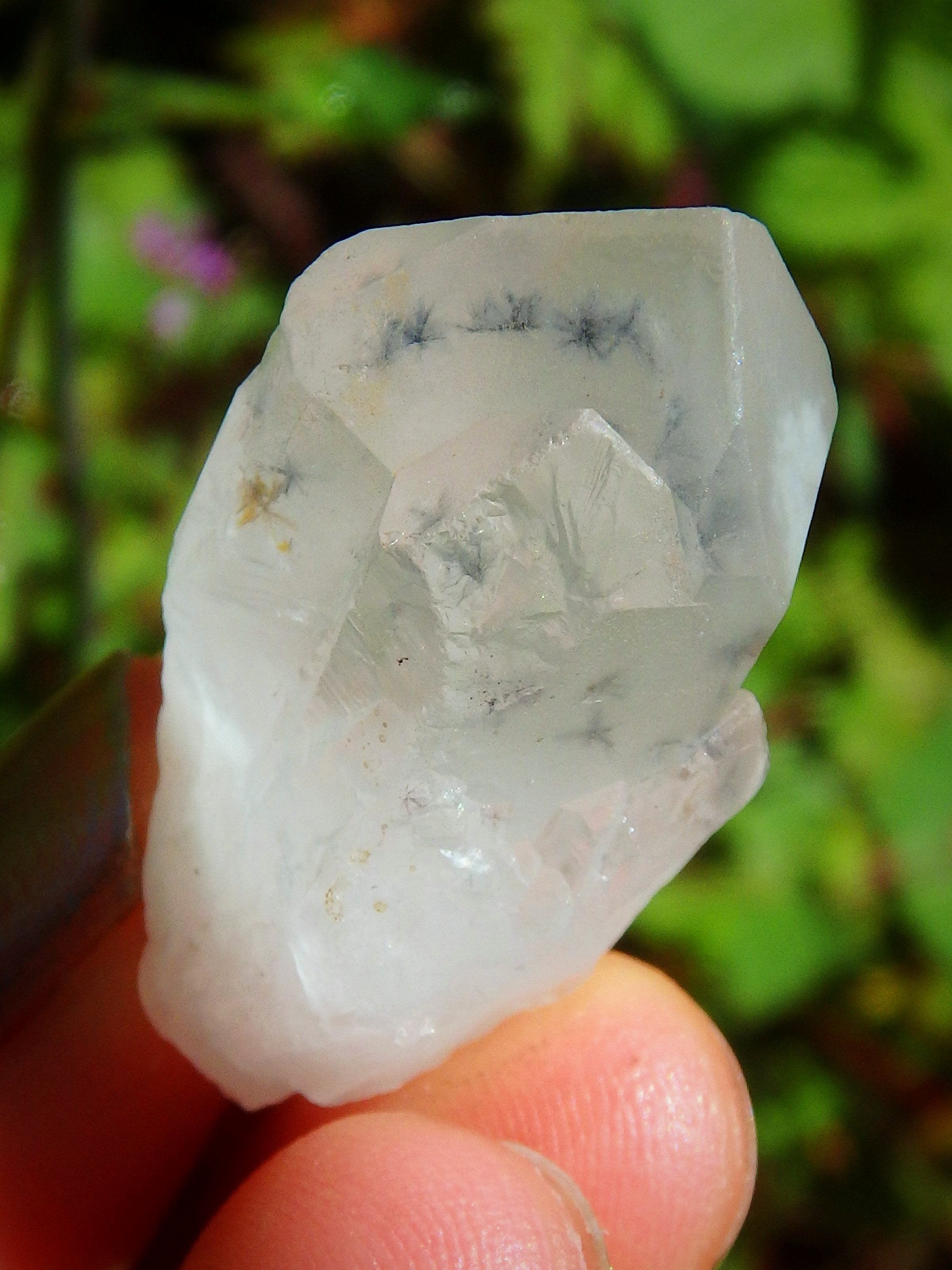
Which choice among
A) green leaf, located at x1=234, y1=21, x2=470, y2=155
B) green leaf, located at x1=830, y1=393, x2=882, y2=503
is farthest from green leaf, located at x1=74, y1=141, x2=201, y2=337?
green leaf, located at x1=830, y1=393, x2=882, y2=503

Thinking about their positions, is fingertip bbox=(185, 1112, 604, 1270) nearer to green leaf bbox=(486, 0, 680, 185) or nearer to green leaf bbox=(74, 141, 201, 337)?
green leaf bbox=(74, 141, 201, 337)

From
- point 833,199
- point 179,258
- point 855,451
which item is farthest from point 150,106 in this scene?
point 855,451

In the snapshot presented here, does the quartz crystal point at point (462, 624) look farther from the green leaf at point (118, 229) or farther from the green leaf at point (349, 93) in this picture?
the green leaf at point (118, 229)

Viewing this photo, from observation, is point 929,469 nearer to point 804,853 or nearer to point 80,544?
point 804,853

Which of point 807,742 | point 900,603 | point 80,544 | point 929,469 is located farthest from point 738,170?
point 80,544

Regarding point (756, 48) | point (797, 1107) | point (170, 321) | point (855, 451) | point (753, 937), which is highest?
point (756, 48)

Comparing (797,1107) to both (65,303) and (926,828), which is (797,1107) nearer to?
(926,828)
